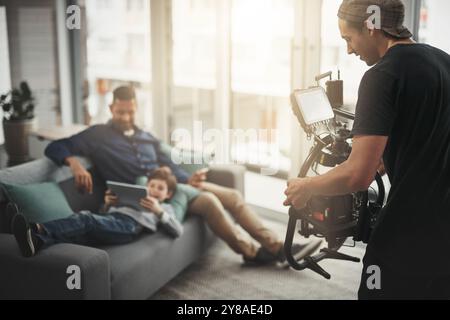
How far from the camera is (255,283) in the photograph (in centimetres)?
308

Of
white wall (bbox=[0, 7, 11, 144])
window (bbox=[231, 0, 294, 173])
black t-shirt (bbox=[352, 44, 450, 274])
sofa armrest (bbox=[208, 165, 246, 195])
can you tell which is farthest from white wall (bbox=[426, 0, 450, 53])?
white wall (bbox=[0, 7, 11, 144])

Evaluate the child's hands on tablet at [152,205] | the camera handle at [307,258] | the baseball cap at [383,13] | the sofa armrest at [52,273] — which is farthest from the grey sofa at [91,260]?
the baseball cap at [383,13]

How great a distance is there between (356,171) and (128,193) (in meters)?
1.70

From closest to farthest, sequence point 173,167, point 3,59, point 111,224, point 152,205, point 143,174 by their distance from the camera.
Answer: point 111,224
point 152,205
point 143,174
point 173,167
point 3,59

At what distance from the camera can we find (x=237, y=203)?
333 centimetres

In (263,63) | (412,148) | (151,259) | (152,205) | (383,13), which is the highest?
(383,13)

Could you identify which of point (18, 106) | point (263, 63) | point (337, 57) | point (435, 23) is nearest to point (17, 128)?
point (18, 106)

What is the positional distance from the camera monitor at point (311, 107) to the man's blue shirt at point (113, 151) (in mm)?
1912

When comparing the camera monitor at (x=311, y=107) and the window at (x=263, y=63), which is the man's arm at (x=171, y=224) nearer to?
the window at (x=263, y=63)

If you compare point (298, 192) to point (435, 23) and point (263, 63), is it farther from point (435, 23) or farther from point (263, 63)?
point (263, 63)

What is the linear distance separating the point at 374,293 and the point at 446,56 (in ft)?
2.03

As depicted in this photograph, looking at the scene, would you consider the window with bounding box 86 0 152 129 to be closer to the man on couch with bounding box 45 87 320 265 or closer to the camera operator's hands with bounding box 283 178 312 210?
the man on couch with bounding box 45 87 320 265
